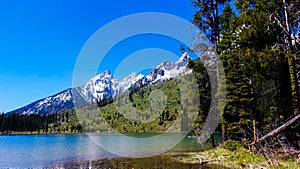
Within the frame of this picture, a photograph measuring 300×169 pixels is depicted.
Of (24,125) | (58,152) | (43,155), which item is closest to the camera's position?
(43,155)

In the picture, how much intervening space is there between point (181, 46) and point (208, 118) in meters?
9.92

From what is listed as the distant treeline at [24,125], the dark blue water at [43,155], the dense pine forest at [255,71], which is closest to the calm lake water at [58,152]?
the dark blue water at [43,155]

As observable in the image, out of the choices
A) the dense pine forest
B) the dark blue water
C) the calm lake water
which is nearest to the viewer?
the dense pine forest

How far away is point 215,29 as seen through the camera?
1080 inches

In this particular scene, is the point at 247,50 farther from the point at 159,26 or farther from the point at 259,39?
the point at 159,26

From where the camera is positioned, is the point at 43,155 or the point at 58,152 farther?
the point at 58,152

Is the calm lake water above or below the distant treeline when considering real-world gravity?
below

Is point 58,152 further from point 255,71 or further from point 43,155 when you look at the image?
point 255,71

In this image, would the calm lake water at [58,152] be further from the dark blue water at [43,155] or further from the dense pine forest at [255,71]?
the dense pine forest at [255,71]

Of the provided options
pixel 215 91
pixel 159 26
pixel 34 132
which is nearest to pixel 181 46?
pixel 159 26

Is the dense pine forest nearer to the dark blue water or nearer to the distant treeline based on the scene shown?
the dark blue water

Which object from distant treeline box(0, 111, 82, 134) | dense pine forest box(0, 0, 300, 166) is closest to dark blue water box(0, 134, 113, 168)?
dense pine forest box(0, 0, 300, 166)

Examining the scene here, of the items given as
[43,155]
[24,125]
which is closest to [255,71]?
[43,155]

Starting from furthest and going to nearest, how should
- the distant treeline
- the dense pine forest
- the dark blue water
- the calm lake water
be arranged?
1. the distant treeline
2. the calm lake water
3. the dark blue water
4. the dense pine forest
